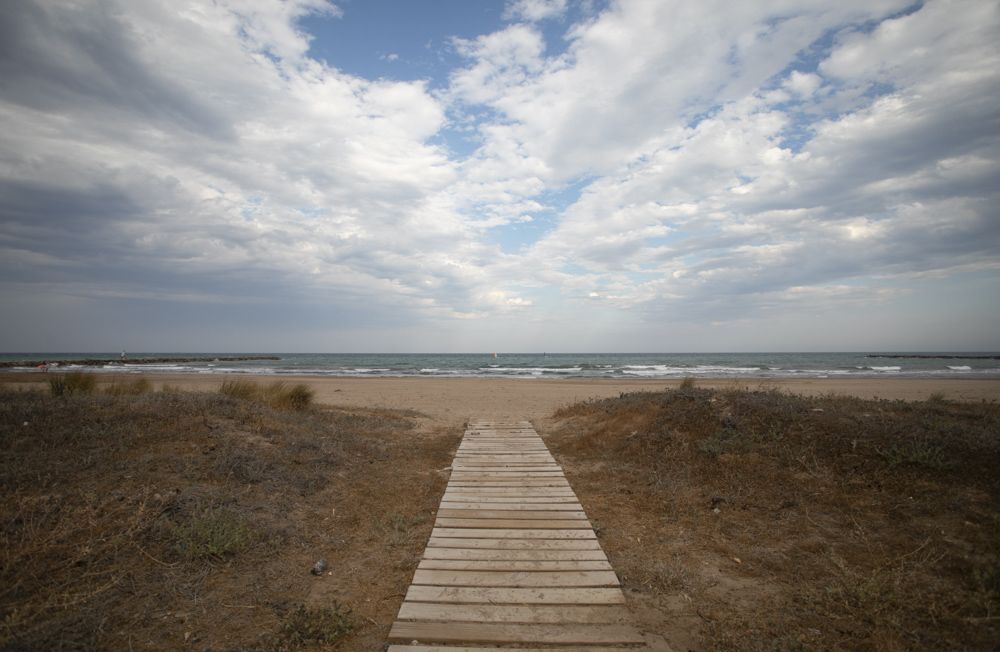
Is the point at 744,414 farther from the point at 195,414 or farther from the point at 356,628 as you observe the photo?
the point at 195,414

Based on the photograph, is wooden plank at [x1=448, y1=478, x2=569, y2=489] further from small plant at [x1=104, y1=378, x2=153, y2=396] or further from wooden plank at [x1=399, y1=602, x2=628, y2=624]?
small plant at [x1=104, y1=378, x2=153, y2=396]

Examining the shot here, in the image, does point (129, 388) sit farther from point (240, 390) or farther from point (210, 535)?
point (210, 535)

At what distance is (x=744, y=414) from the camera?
795cm

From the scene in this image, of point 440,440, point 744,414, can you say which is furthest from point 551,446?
point 744,414

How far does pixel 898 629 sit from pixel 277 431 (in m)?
8.39

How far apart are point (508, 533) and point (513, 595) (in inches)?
47.9

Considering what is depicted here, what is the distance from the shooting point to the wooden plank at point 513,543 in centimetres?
457

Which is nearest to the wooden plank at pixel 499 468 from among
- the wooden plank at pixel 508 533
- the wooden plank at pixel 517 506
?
the wooden plank at pixel 517 506

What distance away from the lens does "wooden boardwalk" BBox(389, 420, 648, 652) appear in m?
3.20

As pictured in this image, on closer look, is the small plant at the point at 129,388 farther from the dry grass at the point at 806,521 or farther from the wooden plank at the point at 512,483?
the dry grass at the point at 806,521

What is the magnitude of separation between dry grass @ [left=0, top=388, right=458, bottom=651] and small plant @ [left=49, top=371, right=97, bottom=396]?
5.23 feet

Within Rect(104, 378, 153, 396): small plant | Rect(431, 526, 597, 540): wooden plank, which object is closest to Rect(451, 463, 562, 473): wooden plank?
Rect(431, 526, 597, 540): wooden plank

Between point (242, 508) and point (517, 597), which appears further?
point (242, 508)

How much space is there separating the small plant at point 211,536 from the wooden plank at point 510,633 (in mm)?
2105
